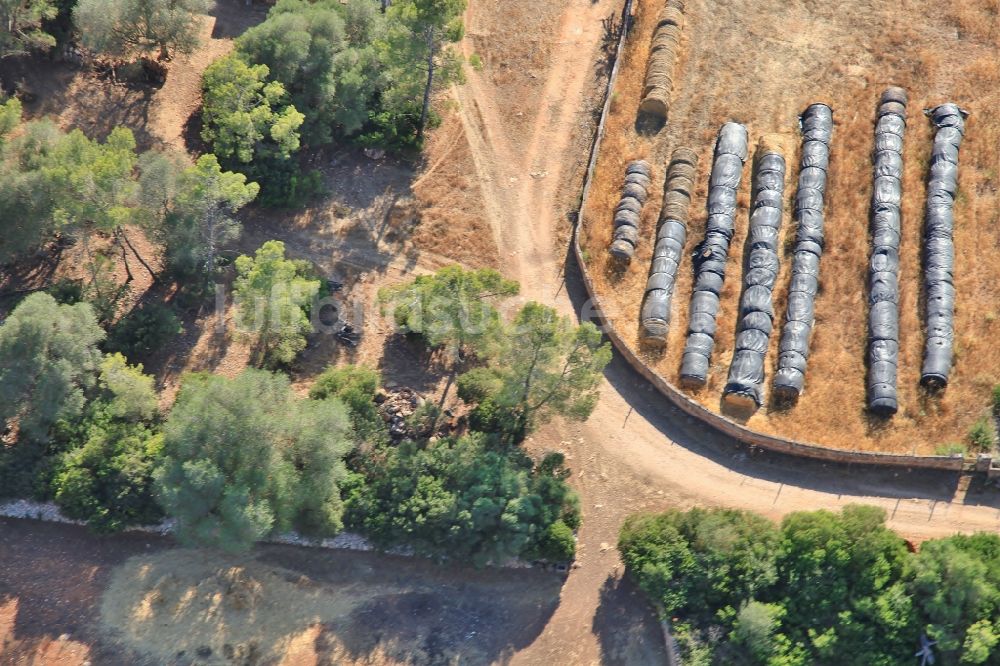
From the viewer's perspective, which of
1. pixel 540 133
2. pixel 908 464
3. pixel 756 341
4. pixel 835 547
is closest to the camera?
pixel 835 547

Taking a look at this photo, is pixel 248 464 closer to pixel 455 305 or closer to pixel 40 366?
pixel 40 366

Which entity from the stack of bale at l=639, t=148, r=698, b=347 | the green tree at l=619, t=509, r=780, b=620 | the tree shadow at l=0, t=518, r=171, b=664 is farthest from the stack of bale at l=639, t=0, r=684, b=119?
the tree shadow at l=0, t=518, r=171, b=664

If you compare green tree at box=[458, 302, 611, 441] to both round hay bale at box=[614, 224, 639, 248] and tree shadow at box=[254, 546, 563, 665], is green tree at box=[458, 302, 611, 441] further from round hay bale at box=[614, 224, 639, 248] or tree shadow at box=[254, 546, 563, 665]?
round hay bale at box=[614, 224, 639, 248]

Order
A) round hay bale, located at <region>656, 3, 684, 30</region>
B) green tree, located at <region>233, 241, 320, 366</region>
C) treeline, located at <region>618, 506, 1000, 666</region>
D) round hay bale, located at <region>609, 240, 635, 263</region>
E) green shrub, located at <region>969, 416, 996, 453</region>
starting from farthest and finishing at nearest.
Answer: round hay bale, located at <region>656, 3, 684, 30</region>, round hay bale, located at <region>609, 240, 635, 263</region>, green shrub, located at <region>969, 416, 996, 453</region>, green tree, located at <region>233, 241, 320, 366</region>, treeline, located at <region>618, 506, 1000, 666</region>

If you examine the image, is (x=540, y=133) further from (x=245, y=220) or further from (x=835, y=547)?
(x=835, y=547)

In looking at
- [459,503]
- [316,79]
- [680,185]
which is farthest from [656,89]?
[459,503]

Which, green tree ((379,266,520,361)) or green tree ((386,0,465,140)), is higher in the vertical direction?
green tree ((386,0,465,140))

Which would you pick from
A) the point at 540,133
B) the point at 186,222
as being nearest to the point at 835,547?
the point at 540,133
